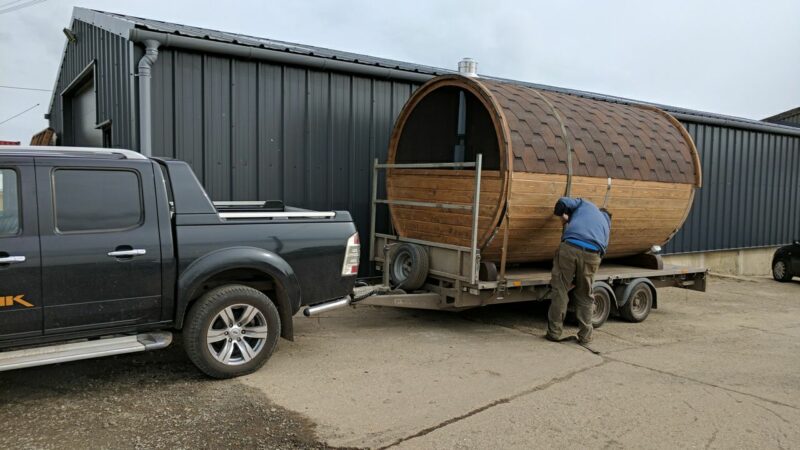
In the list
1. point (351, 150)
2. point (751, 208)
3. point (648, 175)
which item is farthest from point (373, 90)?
point (751, 208)

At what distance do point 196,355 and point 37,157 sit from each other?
2094 mm

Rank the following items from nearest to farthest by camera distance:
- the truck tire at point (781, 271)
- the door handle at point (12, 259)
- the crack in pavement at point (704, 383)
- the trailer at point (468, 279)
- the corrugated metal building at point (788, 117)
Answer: the door handle at point (12, 259), the crack in pavement at point (704, 383), the trailer at point (468, 279), the truck tire at point (781, 271), the corrugated metal building at point (788, 117)

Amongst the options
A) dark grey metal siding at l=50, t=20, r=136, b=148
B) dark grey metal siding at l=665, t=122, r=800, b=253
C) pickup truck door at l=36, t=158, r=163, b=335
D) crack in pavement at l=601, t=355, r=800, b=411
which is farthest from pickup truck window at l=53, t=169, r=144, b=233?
dark grey metal siding at l=665, t=122, r=800, b=253

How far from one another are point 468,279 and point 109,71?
21.7 feet

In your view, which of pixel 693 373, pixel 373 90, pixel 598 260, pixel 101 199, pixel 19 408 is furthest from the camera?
pixel 373 90

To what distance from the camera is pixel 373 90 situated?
1030 cm

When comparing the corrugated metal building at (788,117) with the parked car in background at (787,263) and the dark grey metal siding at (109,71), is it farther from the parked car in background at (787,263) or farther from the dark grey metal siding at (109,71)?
the dark grey metal siding at (109,71)

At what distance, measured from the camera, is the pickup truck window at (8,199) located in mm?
4723

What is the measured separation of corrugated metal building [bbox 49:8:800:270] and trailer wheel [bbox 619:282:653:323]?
440 centimetres

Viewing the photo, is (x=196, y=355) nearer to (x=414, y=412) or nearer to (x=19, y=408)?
(x=19, y=408)

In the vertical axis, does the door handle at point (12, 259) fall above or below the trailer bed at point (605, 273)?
above

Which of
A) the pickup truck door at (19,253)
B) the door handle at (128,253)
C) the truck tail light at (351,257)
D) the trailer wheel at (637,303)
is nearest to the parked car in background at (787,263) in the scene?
the trailer wheel at (637,303)

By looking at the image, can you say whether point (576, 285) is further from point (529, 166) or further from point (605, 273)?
point (529, 166)

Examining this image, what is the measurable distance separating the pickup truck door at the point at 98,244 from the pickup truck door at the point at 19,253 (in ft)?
0.21
